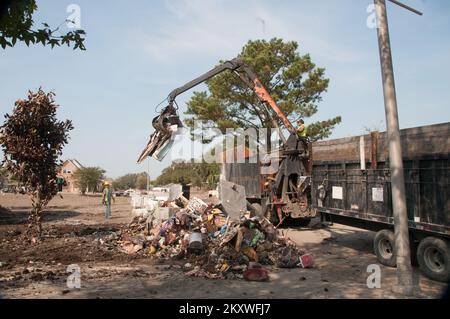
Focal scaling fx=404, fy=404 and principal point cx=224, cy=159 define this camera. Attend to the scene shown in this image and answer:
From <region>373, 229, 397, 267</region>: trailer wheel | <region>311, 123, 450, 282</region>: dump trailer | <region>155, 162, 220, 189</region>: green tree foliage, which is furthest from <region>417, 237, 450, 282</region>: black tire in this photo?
<region>155, 162, 220, 189</region>: green tree foliage

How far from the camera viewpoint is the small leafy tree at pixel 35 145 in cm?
1165

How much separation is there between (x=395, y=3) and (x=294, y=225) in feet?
31.4

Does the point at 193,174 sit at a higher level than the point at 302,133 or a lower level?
higher

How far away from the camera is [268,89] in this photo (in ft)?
86.4

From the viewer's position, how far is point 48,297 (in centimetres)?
608

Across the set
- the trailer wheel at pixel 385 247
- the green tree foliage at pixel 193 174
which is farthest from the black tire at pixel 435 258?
the green tree foliage at pixel 193 174

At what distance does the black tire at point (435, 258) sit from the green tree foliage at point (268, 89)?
17989mm

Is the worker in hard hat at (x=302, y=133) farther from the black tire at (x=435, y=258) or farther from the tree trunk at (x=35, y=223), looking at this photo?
the tree trunk at (x=35, y=223)

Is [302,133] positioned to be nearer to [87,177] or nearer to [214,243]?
[214,243]

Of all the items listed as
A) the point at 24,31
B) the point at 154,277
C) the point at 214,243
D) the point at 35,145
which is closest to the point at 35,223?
the point at 35,145

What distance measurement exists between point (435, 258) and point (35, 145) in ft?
34.9

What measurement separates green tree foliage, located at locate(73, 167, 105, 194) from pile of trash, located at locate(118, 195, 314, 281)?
54272mm

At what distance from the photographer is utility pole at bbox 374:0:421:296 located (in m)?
6.50
